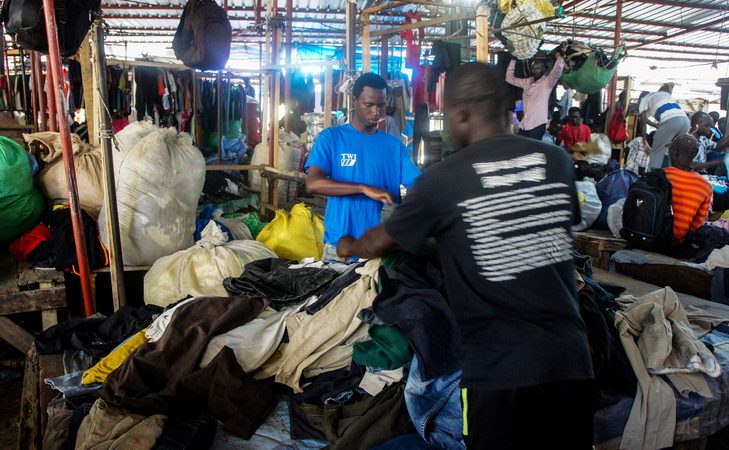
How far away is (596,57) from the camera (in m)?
7.09

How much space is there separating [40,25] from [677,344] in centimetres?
426

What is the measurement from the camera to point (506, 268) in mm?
1424

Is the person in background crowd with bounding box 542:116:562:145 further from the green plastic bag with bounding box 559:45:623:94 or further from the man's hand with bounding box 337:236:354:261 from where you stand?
the man's hand with bounding box 337:236:354:261

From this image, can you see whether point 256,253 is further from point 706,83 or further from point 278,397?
point 706,83

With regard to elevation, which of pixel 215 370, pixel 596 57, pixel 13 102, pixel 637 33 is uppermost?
pixel 637 33

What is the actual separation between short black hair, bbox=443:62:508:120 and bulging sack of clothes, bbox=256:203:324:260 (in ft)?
10.0

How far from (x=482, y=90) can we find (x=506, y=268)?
0.53 meters

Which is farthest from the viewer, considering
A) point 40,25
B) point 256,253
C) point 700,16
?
point 700,16

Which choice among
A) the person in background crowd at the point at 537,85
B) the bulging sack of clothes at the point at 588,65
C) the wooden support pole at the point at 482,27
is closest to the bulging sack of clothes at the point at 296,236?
the wooden support pole at the point at 482,27

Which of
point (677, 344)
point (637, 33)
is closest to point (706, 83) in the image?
point (637, 33)

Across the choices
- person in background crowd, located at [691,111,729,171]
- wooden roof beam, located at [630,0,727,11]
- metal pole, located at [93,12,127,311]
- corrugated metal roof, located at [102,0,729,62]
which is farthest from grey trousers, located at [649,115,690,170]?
metal pole, located at [93,12,127,311]

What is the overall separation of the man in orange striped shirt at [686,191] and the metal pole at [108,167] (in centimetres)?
489

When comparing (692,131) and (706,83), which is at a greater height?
(706,83)

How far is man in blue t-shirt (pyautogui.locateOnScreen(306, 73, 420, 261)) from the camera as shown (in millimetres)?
2904
